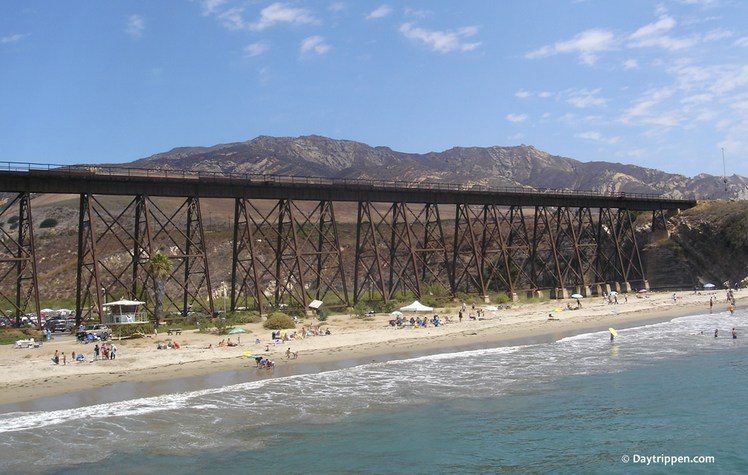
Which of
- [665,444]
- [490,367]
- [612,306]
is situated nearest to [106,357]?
[490,367]

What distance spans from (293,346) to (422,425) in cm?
1405

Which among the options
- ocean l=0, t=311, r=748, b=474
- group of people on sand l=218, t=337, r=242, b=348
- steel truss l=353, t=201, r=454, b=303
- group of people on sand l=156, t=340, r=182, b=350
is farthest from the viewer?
steel truss l=353, t=201, r=454, b=303

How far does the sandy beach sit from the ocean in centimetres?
342

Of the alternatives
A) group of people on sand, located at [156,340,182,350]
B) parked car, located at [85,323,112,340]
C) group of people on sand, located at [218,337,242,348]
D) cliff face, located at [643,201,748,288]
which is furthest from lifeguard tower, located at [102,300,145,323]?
cliff face, located at [643,201,748,288]

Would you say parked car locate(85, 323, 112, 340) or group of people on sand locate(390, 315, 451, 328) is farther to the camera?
group of people on sand locate(390, 315, 451, 328)

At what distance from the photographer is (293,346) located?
29875 mm

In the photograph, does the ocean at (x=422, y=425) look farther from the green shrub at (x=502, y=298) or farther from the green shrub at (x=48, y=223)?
the green shrub at (x=48, y=223)

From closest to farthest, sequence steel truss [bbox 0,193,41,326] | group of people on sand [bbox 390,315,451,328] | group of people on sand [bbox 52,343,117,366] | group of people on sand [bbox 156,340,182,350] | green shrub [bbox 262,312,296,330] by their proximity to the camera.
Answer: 1. group of people on sand [bbox 52,343,117,366]
2. group of people on sand [bbox 156,340,182,350]
3. steel truss [bbox 0,193,41,326]
4. green shrub [bbox 262,312,296,330]
5. group of people on sand [bbox 390,315,451,328]

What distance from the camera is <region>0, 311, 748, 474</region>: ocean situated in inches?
547

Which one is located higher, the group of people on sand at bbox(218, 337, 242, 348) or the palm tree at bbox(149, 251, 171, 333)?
the palm tree at bbox(149, 251, 171, 333)

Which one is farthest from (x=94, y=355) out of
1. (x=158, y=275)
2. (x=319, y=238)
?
(x=319, y=238)

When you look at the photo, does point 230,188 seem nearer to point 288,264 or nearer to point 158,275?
point 158,275

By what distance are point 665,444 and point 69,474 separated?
13.0 meters

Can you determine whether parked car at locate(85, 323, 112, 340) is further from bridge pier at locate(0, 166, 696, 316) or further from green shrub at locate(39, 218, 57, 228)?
green shrub at locate(39, 218, 57, 228)
